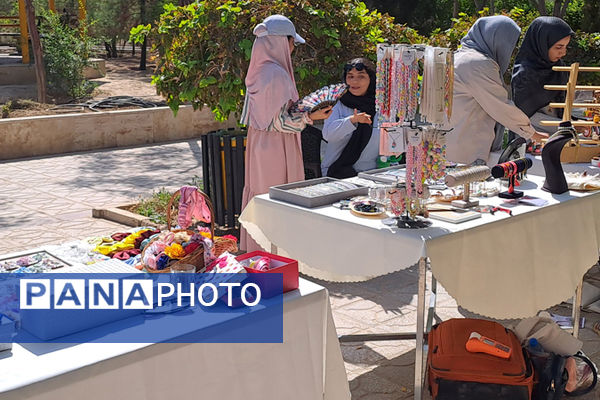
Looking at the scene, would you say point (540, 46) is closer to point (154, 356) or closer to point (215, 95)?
point (215, 95)

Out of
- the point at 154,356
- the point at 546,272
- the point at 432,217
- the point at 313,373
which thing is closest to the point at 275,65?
the point at 432,217

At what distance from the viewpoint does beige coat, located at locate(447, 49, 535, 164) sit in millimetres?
4977

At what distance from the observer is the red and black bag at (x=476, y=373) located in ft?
11.6

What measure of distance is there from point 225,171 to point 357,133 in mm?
1603

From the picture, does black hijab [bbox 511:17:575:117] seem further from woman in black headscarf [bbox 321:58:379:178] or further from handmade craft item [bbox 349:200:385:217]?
handmade craft item [bbox 349:200:385:217]

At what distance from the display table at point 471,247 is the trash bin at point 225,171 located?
2454 mm

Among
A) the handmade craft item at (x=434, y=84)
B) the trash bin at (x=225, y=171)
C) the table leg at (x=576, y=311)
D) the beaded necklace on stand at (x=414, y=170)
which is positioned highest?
the handmade craft item at (x=434, y=84)

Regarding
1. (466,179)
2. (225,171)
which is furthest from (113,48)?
(466,179)

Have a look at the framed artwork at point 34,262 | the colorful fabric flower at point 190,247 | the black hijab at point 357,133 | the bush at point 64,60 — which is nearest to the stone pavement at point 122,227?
the black hijab at point 357,133

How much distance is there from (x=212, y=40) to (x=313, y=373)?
4.81 metres

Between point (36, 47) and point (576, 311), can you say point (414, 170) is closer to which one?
point (576, 311)

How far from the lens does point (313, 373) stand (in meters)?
2.91

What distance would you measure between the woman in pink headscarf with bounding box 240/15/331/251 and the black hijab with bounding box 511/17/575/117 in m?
1.70

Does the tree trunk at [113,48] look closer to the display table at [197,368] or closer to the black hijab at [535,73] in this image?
the black hijab at [535,73]
